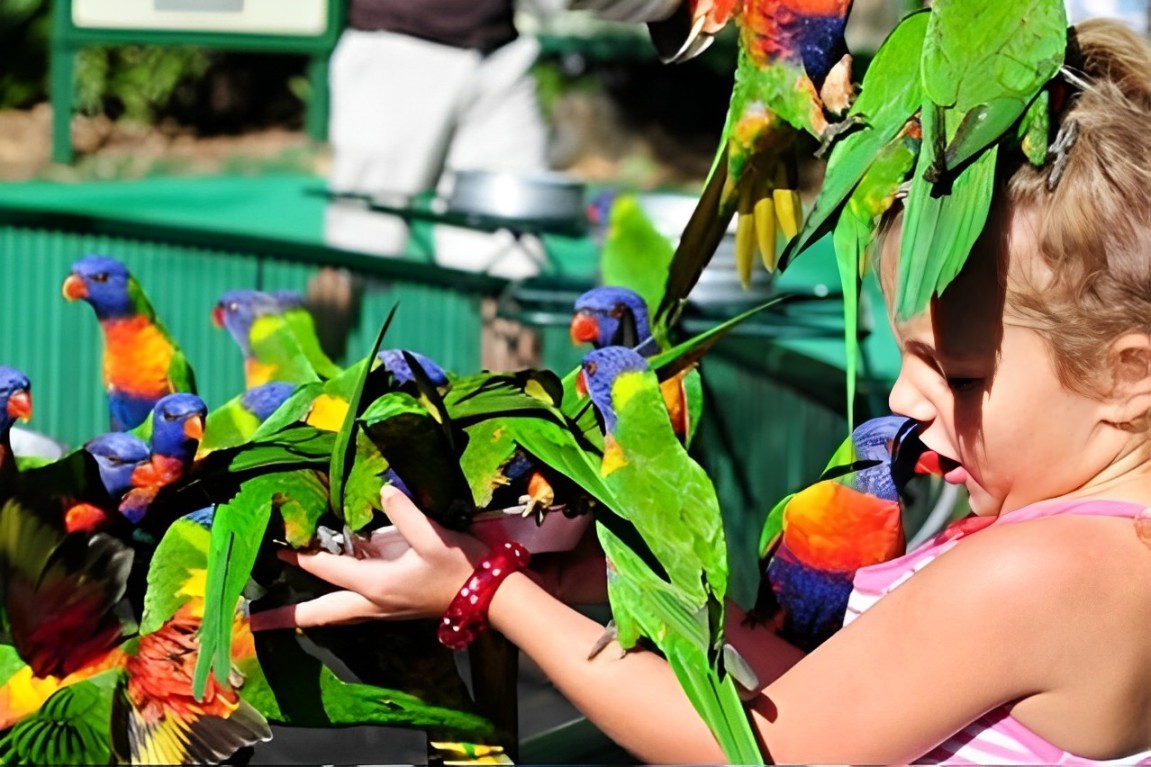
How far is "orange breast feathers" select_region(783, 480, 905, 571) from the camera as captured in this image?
1.15m

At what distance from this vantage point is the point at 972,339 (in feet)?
3.05

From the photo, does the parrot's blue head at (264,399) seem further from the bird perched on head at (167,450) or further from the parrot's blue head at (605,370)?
the parrot's blue head at (605,370)

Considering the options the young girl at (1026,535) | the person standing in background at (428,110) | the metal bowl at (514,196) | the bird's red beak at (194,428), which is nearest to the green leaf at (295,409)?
the bird's red beak at (194,428)

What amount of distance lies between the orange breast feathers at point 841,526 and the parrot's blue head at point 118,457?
1.78ft

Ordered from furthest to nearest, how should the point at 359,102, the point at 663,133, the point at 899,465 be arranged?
the point at 663,133
the point at 359,102
the point at 899,465

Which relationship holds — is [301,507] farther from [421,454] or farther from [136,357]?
[136,357]

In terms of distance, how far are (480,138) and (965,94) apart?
136 inches

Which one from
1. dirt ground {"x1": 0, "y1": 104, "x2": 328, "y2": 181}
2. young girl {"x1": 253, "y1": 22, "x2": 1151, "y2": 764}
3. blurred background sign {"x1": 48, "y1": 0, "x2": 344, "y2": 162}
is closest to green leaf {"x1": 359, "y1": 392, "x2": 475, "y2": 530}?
young girl {"x1": 253, "y1": 22, "x2": 1151, "y2": 764}

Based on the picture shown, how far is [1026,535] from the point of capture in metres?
0.90

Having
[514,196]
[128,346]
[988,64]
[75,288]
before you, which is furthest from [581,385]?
[514,196]

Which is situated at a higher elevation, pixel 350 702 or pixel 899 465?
pixel 899 465

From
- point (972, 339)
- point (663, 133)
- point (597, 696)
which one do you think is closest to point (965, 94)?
point (972, 339)

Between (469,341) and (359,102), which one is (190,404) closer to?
(469,341)

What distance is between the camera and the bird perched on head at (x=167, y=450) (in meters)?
1.09
